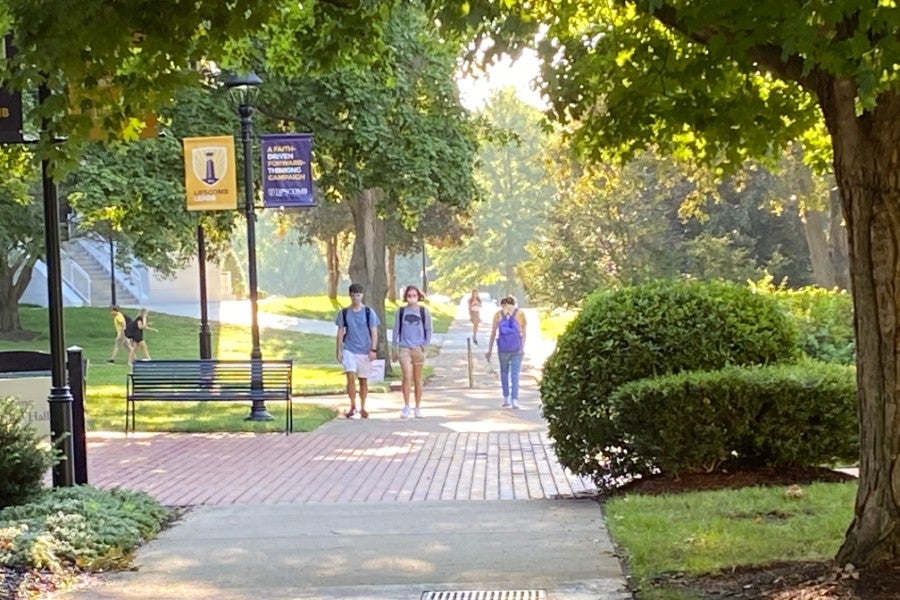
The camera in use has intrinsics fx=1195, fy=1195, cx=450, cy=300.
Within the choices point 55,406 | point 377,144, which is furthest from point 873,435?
point 377,144

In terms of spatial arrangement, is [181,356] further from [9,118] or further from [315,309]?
[9,118]

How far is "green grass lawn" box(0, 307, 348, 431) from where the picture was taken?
1747 cm

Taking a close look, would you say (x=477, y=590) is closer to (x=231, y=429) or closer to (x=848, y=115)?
(x=848, y=115)

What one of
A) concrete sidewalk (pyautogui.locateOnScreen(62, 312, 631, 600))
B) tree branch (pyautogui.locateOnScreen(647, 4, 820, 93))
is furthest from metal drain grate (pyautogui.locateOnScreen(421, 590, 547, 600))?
tree branch (pyautogui.locateOnScreen(647, 4, 820, 93))

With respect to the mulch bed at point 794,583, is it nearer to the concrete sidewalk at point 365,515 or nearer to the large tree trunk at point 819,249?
the concrete sidewalk at point 365,515

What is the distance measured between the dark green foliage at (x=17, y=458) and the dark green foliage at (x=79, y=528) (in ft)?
0.53

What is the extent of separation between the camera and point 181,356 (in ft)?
115

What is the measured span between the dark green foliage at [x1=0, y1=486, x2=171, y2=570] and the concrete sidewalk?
0.63ft

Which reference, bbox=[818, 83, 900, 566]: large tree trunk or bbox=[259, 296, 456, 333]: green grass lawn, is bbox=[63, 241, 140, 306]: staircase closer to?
bbox=[259, 296, 456, 333]: green grass lawn

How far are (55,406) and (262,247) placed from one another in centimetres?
14107

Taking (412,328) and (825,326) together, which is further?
(825,326)

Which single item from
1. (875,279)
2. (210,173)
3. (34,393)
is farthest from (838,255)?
(875,279)

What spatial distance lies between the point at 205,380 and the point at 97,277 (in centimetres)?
4441

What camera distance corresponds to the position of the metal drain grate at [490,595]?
5.90 m
